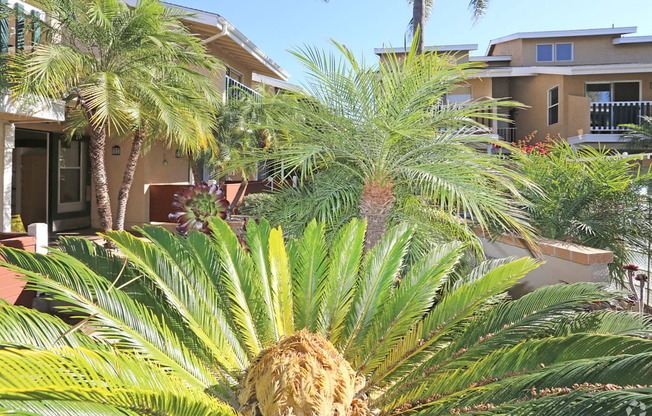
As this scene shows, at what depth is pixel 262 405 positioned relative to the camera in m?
2.49

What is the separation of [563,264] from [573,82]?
1851 cm

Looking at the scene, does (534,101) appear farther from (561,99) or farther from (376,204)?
(376,204)

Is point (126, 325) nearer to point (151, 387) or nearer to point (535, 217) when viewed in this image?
point (151, 387)

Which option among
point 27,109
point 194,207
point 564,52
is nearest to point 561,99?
point 564,52

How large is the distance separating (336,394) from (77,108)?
11.5 metres

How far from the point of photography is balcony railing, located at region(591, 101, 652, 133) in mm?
20031

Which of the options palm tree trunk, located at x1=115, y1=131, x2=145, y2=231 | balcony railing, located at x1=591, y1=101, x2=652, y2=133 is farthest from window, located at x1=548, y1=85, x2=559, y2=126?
palm tree trunk, located at x1=115, y1=131, x2=145, y2=231

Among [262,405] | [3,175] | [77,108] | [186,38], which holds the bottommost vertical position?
[262,405]

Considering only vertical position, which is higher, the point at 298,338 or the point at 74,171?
the point at 74,171

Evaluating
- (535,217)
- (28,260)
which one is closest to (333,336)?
(28,260)

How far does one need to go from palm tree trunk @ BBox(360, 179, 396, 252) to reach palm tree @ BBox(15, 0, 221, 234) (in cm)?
495

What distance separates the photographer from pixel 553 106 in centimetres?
2083

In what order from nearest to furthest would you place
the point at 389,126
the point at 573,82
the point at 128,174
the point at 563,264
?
1. the point at 389,126
2. the point at 563,264
3. the point at 128,174
4. the point at 573,82

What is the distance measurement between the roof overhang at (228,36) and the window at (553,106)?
11.9 metres
